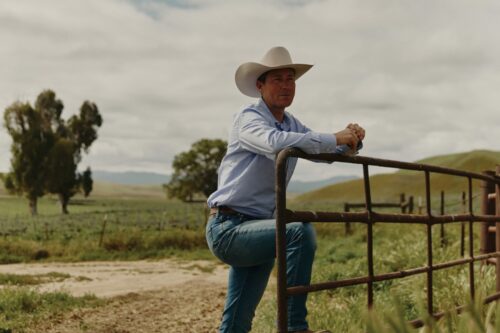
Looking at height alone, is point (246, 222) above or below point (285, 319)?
above

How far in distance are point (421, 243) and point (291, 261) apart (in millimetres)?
7304

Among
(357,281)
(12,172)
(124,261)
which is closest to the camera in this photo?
(357,281)

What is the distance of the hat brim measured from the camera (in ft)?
11.7

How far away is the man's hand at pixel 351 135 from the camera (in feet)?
10.8

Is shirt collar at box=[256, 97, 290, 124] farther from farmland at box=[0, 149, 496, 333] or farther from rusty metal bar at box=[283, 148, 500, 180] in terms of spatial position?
farmland at box=[0, 149, 496, 333]

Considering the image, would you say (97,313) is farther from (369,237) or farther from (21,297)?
(369,237)

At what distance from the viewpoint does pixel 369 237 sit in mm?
3527

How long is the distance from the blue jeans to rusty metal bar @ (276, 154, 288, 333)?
0.57ft

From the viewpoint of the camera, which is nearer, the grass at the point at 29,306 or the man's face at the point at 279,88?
the man's face at the point at 279,88

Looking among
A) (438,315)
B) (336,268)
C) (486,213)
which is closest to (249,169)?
(438,315)

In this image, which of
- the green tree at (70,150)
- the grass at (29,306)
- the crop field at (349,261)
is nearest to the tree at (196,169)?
the green tree at (70,150)

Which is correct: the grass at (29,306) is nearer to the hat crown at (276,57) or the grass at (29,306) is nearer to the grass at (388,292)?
the grass at (388,292)

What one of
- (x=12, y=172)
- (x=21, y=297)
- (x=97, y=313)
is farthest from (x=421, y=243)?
(x=12, y=172)

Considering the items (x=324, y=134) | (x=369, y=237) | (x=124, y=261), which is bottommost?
(x=124, y=261)
